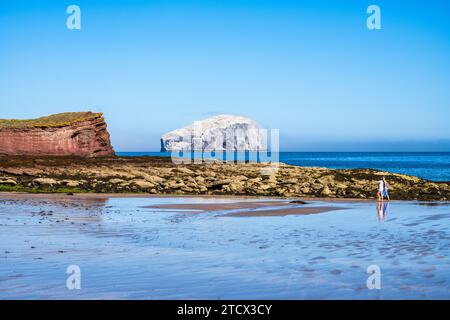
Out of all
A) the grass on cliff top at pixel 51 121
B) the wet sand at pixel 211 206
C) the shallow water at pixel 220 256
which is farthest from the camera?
the grass on cliff top at pixel 51 121

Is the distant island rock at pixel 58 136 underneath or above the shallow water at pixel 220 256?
above

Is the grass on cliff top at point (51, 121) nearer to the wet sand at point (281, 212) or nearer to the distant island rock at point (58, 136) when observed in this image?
the distant island rock at point (58, 136)

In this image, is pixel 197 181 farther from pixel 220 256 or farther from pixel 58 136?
pixel 58 136

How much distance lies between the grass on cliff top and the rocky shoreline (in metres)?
Result: 13.8

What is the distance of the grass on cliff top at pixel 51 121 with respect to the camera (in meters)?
54.9

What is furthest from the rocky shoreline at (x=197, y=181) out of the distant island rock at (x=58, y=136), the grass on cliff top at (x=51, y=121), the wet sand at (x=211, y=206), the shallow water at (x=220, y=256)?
the grass on cliff top at (x=51, y=121)

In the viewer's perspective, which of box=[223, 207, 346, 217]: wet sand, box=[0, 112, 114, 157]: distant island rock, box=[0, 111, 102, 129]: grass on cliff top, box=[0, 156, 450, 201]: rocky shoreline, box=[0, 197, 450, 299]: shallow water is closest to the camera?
box=[0, 197, 450, 299]: shallow water

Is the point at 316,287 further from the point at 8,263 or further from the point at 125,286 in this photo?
the point at 8,263

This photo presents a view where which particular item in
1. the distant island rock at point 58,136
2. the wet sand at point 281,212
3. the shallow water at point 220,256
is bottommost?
the wet sand at point 281,212

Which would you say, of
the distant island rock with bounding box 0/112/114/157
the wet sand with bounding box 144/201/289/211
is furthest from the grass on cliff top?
the wet sand with bounding box 144/201/289/211

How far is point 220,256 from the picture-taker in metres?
10.9

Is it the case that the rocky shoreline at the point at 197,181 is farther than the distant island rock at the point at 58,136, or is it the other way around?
the distant island rock at the point at 58,136

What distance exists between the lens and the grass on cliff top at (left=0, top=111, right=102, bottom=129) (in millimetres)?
54853

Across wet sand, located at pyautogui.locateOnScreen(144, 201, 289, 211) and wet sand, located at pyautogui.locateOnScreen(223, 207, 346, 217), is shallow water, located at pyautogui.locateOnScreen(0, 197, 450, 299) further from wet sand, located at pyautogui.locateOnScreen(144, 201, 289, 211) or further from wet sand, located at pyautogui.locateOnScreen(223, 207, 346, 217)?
wet sand, located at pyautogui.locateOnScreen(144, 201, 289, 211)
